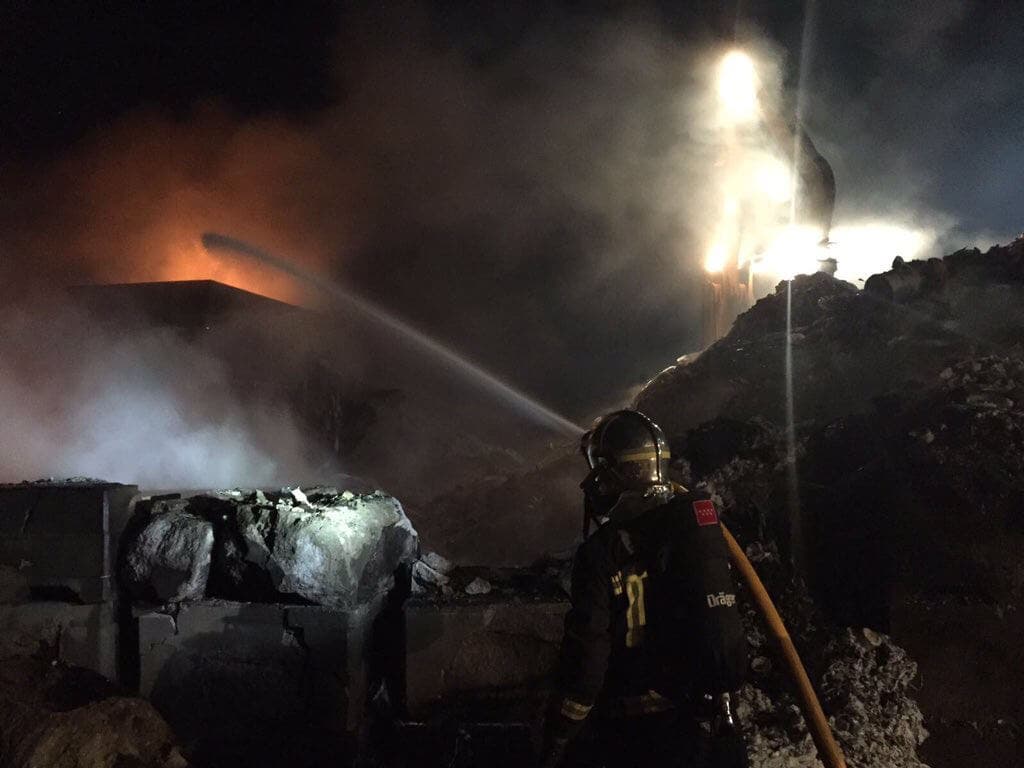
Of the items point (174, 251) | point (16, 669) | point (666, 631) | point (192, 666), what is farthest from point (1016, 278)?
point (174, 251)

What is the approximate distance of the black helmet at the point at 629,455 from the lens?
7.64 feet

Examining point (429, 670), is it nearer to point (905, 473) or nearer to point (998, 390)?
point (905, 473)

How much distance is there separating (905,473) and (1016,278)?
17.7 ft

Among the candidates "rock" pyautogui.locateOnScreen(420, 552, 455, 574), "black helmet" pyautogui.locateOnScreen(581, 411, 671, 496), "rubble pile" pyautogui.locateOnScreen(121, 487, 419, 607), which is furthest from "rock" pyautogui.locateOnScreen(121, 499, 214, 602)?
"black helmet" pyautogui.locateOnScreen(581, 411, 671, 496)

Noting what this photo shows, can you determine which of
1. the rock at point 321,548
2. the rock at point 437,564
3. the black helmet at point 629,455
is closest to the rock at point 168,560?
the rock at point 321,548

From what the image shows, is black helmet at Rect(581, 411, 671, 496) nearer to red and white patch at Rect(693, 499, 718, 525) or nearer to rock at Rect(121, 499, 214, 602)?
red and white patch at Rect(693, 499, 718, 525)

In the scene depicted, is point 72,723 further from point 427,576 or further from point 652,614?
point 652,614

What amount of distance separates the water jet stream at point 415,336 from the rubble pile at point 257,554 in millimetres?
14062

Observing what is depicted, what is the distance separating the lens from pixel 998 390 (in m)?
5.68

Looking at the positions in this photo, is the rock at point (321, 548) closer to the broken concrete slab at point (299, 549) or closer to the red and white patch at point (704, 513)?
the broken concrete slab at point (299, 549)

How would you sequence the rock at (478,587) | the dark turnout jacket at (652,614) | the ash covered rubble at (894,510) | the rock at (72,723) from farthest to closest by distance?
the rock at (478,587) < the ash covered rubble at (894,510) < the rock at (72,723) < the dark turnout jacket at (652,614)

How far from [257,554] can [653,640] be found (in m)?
2.23

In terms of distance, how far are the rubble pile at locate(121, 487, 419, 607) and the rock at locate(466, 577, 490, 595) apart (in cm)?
52

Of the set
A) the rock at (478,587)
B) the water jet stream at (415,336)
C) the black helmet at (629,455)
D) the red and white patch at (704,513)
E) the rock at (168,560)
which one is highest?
the water jet stream at (415,336)
